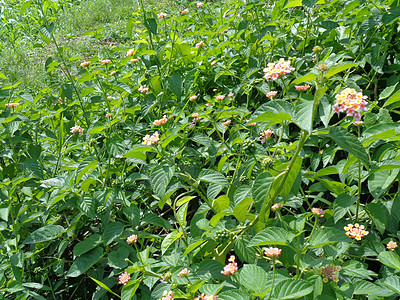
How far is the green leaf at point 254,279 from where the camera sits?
919 millimetres

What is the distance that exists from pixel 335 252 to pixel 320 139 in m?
0.69

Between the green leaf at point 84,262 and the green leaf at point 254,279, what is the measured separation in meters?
0.68

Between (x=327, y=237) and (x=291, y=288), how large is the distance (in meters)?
0.16

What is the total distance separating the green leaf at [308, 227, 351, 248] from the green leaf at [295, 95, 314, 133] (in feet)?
1.00

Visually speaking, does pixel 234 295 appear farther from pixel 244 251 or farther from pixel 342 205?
pixel 342 205

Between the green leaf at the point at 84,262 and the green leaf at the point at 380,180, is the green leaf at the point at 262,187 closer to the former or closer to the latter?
the green leaf at the point at 380,180

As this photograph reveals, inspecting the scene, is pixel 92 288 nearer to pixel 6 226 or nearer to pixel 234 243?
pixel 6 226

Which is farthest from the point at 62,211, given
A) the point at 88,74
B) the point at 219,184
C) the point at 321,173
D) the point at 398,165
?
the point at 398,165

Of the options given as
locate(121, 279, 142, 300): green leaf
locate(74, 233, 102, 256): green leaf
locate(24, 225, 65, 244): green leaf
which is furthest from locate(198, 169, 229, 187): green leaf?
locate(24, 225, 65, 244): green leaf

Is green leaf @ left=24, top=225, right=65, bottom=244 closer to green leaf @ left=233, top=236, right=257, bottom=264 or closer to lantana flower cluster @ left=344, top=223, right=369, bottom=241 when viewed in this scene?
green leaf @ left=233, top=236, right=257, bottom=264

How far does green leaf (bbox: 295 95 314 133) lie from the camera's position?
82 centimetres

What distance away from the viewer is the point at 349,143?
2.83 ft

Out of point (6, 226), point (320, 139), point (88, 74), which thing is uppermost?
point (88, 74)

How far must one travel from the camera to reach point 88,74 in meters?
1.80
